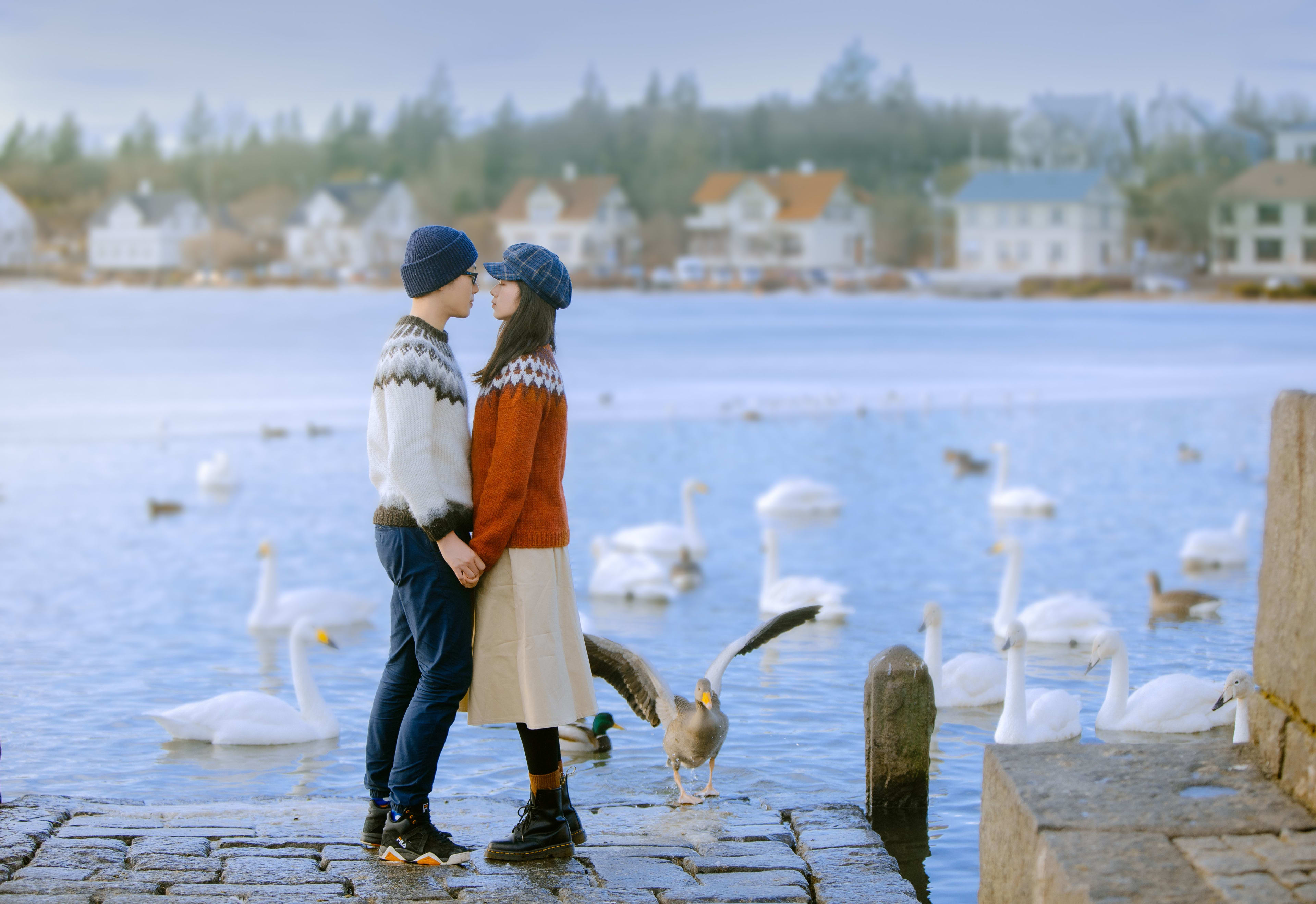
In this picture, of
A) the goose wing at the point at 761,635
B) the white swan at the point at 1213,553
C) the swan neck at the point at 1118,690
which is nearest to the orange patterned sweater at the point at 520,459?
the goose wing at the point at 761,635

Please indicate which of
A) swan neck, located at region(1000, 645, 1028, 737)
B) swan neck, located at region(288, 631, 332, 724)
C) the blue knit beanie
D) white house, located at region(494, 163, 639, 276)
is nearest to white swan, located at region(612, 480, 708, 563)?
swan neck, located at region(288, 631, 332, 724)

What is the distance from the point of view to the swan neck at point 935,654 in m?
6.27

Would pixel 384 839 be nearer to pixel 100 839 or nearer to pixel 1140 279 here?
pixel 100 839

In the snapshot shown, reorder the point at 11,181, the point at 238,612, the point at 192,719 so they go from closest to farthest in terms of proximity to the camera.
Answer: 1. the point at 192,719
2. the point at 238,612
3. the point at 11,181

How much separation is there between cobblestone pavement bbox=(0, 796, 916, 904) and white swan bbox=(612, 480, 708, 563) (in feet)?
20.6

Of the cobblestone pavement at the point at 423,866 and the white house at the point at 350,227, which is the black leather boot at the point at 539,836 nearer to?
the cobblestone pavement at the point at 423,866

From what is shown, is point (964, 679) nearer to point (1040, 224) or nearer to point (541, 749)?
point (541, 749)

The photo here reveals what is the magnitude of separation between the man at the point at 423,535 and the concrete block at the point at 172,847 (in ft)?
1.67

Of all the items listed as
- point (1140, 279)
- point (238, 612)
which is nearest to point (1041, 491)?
point (238, 612)

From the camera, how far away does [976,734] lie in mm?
5871

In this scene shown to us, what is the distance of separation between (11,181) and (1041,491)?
203 ft

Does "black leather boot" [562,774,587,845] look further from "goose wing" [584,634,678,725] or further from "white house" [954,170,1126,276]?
"white house" [954,170,1126,276]

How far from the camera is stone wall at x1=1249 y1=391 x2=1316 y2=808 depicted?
125 inches

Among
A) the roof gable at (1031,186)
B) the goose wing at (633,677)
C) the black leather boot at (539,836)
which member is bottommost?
the black leather boot at (539,836)
